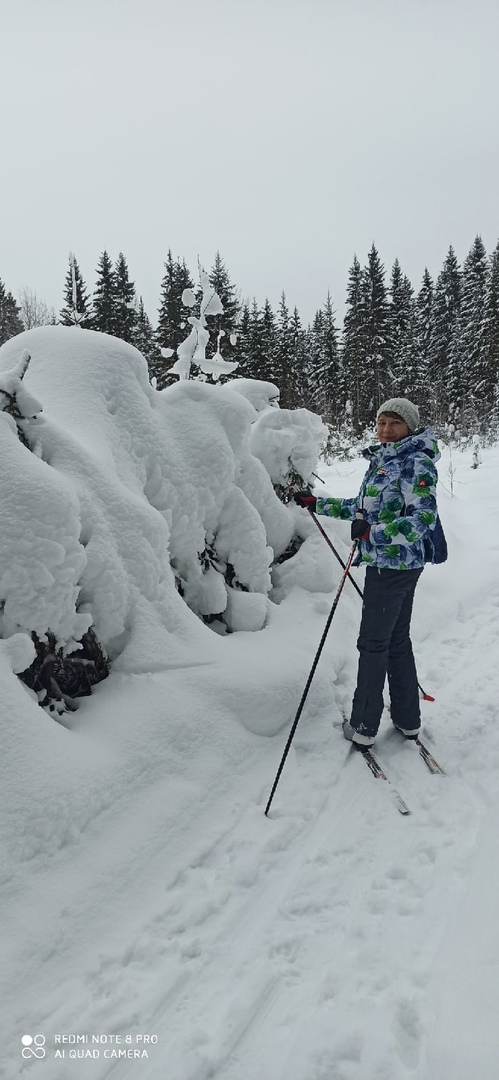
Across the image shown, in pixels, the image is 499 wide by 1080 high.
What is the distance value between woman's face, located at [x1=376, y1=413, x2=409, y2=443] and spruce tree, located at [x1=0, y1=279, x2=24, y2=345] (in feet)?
152

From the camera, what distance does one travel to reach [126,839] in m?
2.69

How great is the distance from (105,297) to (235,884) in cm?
3816

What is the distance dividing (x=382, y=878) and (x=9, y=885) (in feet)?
5.71

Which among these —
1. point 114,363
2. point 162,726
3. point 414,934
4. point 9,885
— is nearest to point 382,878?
point 414,934

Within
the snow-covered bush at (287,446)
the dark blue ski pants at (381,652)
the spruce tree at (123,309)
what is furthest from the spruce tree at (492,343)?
the dark blue ski pants at (381,652)

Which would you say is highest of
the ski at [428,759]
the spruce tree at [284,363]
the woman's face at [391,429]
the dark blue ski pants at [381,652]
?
the spruce tree at [284,363]

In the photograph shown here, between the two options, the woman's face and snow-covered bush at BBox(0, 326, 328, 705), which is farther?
the woman's face

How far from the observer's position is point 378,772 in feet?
11.2

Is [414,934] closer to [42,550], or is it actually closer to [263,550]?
[42,550]

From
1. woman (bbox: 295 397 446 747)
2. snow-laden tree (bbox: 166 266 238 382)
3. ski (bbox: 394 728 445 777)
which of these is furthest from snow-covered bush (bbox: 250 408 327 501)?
ski (bbox: 394 728 445 777)

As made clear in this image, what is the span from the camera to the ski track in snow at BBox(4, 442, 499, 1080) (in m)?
1.88

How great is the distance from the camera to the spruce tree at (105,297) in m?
34.9

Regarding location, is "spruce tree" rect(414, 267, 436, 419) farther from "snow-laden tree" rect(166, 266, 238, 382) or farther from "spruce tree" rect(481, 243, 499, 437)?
"snow-laden tree" rect(166, 266, 238, 382)

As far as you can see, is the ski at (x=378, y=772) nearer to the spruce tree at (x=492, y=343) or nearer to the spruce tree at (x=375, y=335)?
the spruce tree at (x=492, y=343)
